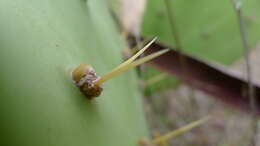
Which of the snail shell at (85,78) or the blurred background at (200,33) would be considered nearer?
the snail shell at (85,78)

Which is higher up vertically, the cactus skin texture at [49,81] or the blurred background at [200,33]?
the cactus skin texture at [49,81]

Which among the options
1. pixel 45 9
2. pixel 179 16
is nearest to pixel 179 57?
pixel 179 16

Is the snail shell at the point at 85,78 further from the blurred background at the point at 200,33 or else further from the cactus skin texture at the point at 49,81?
the blurred background at the point at 200,33

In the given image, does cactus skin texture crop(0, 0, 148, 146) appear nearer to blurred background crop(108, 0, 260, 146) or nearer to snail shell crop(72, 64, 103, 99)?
snail shell crop(72, 64, 103, 99)

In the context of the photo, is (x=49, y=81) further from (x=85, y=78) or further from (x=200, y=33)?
(x=200, y=33)

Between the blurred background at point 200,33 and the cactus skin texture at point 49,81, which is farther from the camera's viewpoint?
the blurred background at point 200,33

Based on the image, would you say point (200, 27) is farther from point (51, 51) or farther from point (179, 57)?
point (51, 51)

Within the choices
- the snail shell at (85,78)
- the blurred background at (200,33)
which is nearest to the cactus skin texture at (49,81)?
the snail shell at (85,78)

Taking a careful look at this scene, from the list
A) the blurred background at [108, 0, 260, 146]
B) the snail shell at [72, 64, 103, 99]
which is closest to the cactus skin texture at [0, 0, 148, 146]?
the snail shell at [72, 64, 103, 99]

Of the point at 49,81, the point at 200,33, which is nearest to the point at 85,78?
the point at 49,81
